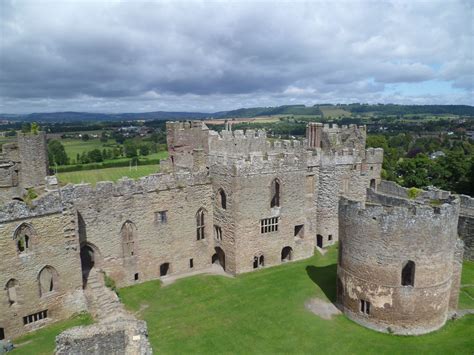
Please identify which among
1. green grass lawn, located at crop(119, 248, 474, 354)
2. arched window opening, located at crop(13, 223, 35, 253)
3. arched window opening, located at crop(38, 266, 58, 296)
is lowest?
green grass lawn, located at crop(119, 248, 474, 354)

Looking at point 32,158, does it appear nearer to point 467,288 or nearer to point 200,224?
point 200,224

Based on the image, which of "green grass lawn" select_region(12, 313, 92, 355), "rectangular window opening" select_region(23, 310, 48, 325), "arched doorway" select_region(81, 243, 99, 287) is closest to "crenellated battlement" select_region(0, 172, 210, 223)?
"arched doorway" select_region(81, 243, 99, 287)

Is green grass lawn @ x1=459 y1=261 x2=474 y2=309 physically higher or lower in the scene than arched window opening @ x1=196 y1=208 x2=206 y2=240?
lower

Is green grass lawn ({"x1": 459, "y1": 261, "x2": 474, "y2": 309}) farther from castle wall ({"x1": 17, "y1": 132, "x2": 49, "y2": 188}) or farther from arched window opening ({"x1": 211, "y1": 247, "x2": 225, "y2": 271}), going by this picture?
castle wall ({"x1": 17, "y1": 132, "x2": 49, "y2": 188})

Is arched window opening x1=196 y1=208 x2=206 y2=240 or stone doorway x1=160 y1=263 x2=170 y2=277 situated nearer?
stone doorway x1=160 y1=263 x2=170 y2=277

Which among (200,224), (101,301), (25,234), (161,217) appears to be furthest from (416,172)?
(25,234)

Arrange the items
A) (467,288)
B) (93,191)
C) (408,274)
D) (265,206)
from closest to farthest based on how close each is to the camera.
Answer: (408,274), (93,191), (467,288), (265,206)
